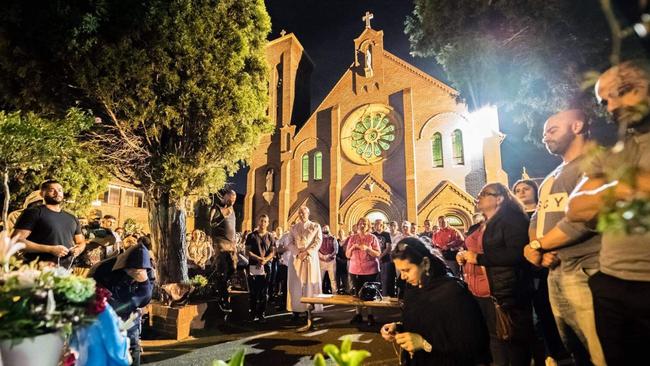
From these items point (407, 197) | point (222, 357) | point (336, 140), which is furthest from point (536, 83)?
point (336, 140)

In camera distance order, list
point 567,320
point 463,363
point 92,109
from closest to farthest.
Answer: point 463,363 → point 567,320 → point 92,109

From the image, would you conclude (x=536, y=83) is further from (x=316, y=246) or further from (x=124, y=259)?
(x=124, y=259)

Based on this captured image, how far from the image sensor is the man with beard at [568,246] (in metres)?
2.41

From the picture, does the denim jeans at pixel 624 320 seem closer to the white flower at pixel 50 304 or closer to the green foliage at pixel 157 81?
the white flower at pixel 50 304

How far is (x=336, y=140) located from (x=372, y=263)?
16.0 metres

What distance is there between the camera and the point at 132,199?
2773 centimetres

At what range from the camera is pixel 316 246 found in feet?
24.8

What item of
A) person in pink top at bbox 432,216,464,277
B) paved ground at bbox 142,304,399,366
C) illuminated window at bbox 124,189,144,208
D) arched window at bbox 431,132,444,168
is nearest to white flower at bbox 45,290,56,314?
paved ground at bbox 142,304,399,366

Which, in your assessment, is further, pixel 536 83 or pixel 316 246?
pixel 316 246

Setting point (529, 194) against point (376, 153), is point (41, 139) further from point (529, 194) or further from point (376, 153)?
point (376, 153)

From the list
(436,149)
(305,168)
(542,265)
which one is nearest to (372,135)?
(436,149)

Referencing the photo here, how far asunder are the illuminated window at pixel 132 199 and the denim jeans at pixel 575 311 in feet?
98.8

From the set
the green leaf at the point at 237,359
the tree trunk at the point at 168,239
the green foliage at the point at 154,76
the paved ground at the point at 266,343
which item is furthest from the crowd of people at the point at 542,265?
the green foliage at the point at 154,76

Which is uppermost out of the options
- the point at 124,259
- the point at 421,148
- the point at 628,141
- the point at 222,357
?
the point at 421,148
